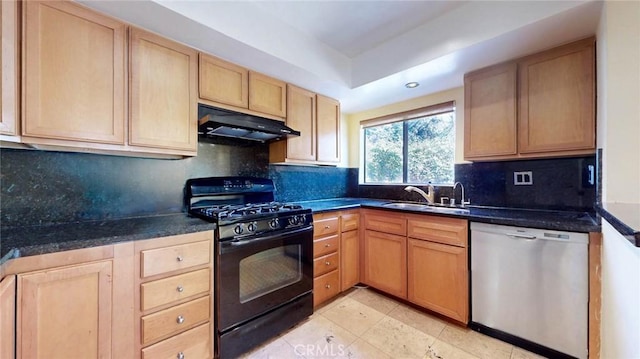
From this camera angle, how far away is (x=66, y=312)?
1115 millimetres

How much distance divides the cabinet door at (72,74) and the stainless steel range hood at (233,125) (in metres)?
0.49

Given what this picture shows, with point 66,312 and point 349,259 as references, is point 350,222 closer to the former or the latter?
point 349,259

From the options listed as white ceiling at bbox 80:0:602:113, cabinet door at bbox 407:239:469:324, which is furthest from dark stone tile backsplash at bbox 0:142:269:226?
cabinet door at bbox 407:239:469:324

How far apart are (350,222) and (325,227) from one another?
0.36 metres

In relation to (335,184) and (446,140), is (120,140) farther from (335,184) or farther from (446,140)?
(446,140)

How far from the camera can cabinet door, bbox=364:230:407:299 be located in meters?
2.24

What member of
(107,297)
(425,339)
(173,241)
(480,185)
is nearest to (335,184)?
(480,185)

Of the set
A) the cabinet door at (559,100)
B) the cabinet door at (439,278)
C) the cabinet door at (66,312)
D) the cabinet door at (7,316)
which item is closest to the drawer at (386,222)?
the cabinet door at (439,278)

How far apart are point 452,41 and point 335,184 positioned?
2015 mm

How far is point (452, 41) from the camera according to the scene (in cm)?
181

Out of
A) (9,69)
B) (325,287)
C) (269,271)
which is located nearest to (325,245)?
(325,287)

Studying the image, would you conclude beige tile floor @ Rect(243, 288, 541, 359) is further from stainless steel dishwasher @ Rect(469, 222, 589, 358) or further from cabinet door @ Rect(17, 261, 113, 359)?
cabinet door @ Rect(17, 261, 113, 359)

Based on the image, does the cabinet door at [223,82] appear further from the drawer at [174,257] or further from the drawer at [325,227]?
the drawer at [325,227]

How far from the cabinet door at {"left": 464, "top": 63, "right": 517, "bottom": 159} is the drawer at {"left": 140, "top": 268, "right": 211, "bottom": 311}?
231 cm
